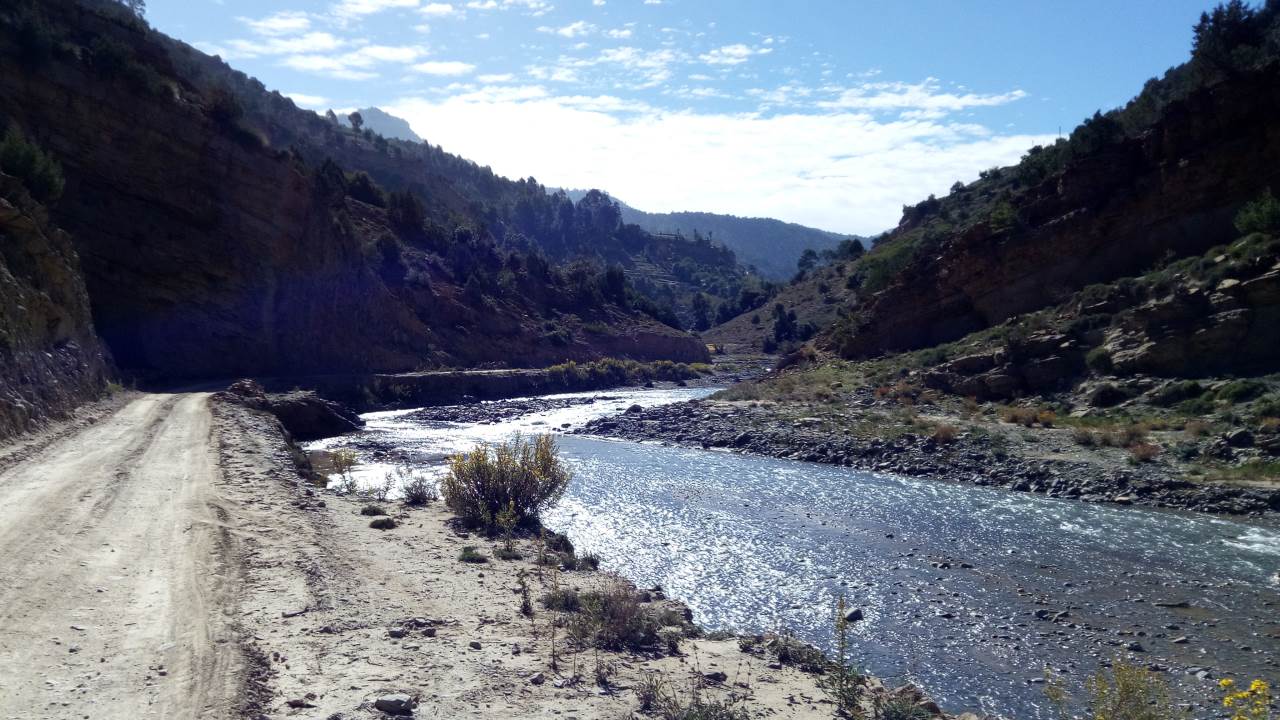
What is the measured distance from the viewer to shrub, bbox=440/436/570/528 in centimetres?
1366

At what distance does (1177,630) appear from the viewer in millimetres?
9820

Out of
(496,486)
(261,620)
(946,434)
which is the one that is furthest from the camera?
(946,434)

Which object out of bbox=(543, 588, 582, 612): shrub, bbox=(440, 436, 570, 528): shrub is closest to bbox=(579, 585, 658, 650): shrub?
bbox=(543, 588, 582, 612): shrub

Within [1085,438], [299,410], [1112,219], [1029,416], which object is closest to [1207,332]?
[1029,416]

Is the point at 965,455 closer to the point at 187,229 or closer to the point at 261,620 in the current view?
the point at 261,620

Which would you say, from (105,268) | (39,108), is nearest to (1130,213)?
(105,268)

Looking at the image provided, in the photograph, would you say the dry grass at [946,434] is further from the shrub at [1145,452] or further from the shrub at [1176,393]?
the shrub at [1176,393]

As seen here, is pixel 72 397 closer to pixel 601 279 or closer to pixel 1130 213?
pixel 1130 213

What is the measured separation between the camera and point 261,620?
7.31 metres

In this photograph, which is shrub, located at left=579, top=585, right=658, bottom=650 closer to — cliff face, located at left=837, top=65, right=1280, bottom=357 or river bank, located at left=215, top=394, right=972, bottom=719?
river bank, located at left=215, top=394, right=972, bottom=719

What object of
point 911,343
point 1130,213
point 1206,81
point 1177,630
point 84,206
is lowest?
point 1177,630

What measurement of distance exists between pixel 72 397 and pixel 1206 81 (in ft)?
138

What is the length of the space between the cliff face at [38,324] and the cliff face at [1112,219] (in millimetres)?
33301

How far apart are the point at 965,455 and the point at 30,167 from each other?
2900 cm
